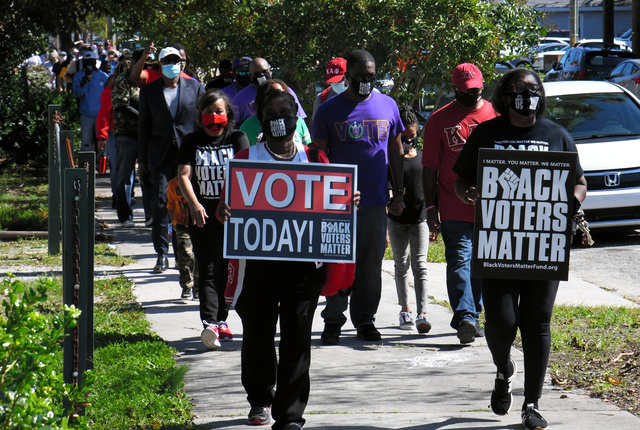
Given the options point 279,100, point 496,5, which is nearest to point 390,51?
point 496,5

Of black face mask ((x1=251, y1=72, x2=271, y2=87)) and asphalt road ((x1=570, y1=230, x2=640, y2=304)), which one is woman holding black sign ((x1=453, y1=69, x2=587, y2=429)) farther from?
asphalt road ((x1=570, y1=230, x2=640, y2=304))

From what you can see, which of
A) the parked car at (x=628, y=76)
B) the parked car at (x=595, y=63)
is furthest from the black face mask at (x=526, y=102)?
the parked car at (x=595, y=63)

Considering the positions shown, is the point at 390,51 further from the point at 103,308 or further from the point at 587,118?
the point at 103,308

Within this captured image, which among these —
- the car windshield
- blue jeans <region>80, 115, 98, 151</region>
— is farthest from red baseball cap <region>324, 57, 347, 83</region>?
blue jeans <region>80, 115, 98, 151</region>

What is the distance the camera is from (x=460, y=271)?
641 centimetres

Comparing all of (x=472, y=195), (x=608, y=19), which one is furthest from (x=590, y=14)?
(x=472, y=195)

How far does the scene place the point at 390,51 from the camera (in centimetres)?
1095

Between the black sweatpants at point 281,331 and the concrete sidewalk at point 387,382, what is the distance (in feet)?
0.97

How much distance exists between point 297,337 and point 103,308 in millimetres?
3351

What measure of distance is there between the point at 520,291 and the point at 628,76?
2114 centimetres

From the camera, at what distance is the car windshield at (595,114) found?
11586 millimetres

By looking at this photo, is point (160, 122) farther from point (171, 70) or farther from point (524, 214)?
point (524, 214)

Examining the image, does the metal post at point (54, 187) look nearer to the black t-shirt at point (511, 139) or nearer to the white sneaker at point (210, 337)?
the white sneaker at point (210, 337)

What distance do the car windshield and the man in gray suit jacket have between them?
5.23m
